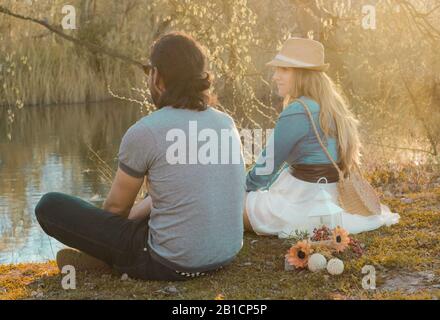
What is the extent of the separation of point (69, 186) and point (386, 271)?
6.21m

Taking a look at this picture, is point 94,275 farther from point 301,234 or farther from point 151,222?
point 301,234

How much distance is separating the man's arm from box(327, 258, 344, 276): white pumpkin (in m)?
1.10

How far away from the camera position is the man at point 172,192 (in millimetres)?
3393

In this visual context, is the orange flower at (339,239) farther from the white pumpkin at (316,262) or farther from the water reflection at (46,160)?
the water reflection at (46,160)

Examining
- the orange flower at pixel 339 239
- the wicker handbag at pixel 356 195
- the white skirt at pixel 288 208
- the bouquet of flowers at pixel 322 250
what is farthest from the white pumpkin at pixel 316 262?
the wicker handbag at pixel 356 195

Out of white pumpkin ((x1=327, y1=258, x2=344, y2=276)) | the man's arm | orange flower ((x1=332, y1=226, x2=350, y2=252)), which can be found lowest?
white pumpkin ((x1=327, y1=258, x2=344, y2=276))

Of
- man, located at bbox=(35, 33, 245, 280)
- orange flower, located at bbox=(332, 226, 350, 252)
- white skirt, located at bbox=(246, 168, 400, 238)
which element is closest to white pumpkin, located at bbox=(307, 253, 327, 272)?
orange flower, located at bbox=(332, 226, 350, 252)

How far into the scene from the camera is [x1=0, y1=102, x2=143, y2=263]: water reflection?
22.7ft

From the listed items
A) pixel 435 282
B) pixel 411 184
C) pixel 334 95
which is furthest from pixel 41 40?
pixel 435 282

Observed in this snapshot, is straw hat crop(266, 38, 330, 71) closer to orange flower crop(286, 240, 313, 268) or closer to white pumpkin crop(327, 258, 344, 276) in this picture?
orange flower crop(286, 240, 313, 268)

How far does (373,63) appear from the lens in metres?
9.36

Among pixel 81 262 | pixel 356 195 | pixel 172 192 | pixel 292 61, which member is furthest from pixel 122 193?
pixel 356 195

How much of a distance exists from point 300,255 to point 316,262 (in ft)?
0.36

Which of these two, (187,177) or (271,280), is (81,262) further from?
(271,280)
